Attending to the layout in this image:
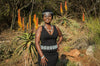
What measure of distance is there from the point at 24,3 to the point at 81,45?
26.6 ft

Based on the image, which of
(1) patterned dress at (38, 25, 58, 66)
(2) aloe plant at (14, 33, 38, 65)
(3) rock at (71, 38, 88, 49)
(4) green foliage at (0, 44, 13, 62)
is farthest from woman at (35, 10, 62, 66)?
(3) rock at (71, 38, 88, 49)

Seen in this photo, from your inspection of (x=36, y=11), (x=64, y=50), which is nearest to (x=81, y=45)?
(x=64, y=50)

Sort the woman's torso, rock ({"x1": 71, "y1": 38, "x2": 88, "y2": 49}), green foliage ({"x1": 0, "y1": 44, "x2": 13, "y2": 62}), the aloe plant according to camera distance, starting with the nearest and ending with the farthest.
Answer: the woman's torso < the aloe plant < green foliage ({"x1": 0, "y1": 44, "x2": 13, "y2": 62}) < rock ({"x1": 71, "y1": 38, "x2": 88, "y2": 49})

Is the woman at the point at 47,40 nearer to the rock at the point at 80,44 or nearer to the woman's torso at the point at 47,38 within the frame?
the woman's torso at the point at 47,38

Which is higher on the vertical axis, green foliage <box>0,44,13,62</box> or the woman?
the woman

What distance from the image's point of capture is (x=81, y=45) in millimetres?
5375

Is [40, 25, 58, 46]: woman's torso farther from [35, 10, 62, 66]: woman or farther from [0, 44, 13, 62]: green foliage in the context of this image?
[0, 44, 13, 62]: green foliage

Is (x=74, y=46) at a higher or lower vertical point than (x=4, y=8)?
lower

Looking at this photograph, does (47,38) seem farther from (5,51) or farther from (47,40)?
(5,51)

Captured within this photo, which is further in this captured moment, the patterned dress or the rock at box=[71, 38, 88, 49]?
the rock at box=[71, 38, 88, 49]

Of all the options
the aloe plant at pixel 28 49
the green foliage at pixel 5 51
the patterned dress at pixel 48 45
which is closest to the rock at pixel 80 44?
the aloe plant at pixel 28 49

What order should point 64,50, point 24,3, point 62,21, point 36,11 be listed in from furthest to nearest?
1. point 36,11
2. point 24,3
3. point 62,21
4. point 64,50

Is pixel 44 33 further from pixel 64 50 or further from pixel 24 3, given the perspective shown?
pixel 24 3

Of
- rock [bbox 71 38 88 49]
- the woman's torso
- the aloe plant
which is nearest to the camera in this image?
the woman's torso
